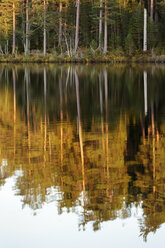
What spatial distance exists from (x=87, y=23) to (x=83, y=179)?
→ 182 feet

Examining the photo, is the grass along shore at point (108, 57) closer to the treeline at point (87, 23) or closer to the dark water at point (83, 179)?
the treeline at point (87, 23)

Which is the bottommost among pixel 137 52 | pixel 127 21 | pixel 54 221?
pixel 54 221

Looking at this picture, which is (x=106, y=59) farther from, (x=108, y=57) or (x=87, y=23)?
(x=87, y=23)

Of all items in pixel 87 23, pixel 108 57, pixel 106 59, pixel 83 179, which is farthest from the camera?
pixel 87 23

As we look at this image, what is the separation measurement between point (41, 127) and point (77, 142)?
2236 millimetres

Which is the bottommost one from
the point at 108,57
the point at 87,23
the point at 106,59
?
the point at 106,59

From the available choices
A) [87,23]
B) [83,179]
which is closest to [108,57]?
[87,23]

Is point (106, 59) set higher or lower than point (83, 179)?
higher

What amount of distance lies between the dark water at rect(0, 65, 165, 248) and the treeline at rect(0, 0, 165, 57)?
39842mm

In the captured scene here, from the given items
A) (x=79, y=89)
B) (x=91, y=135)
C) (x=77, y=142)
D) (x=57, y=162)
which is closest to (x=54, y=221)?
(x=57, y=162)

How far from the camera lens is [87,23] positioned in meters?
60.7

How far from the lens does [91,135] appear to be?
10453mm

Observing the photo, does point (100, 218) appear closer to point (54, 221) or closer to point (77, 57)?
point (54, 221)

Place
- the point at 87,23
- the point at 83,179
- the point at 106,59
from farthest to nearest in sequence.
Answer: the point at 87,23 < the point at 106,59 < the point at 83,179
